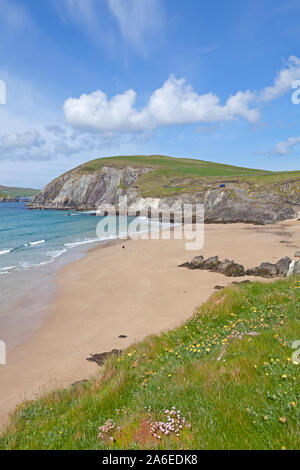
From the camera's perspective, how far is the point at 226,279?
19.6m

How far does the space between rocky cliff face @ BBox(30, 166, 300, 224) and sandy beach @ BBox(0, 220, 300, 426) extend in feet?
119

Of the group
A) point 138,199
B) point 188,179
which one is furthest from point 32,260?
point 188,179

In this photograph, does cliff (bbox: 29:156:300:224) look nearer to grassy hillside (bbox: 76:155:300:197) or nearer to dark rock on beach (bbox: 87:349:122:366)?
grassy hillside (bbox: 76:155:300:197)

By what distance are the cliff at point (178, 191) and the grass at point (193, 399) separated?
56.2m

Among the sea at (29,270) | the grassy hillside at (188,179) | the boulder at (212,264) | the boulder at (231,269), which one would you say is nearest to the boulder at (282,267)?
the boulder at (231,269)

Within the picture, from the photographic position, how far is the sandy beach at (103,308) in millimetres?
9875

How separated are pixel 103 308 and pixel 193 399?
1196 centimetres

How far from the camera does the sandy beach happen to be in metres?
9.88

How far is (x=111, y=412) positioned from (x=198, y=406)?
1704 mm

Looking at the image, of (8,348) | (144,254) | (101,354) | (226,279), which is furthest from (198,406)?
(144,254)

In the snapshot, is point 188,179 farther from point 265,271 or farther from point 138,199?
point 265,271

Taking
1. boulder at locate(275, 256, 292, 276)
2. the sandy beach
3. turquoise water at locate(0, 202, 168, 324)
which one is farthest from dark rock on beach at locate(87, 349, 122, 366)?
boulder at locate(275, 256, 292, 276)

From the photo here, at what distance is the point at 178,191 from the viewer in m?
99.6

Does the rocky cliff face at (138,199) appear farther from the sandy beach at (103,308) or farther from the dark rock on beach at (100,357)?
the dark rock on beach at (100,357)
